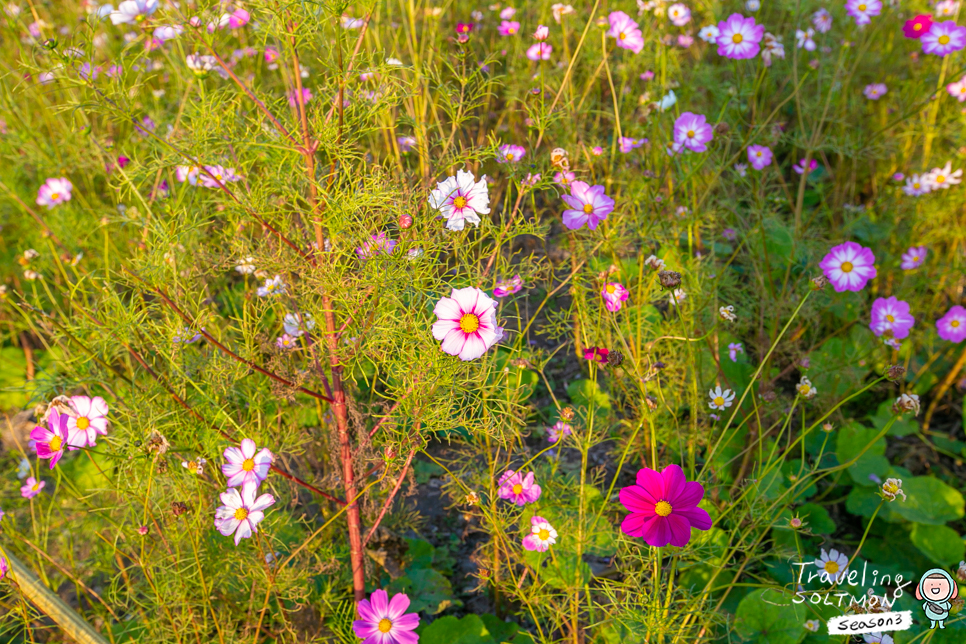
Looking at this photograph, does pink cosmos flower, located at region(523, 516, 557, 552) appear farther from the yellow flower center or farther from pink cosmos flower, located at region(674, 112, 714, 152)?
pink cosmos flower, located at region(674, 112, 714, 152)

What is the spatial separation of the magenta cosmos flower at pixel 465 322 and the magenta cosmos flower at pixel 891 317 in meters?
1.20

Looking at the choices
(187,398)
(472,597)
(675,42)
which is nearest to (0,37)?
(187,398)

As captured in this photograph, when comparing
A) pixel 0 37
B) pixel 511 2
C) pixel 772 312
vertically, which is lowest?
pixel 772 312

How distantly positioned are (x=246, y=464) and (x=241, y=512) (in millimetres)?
80

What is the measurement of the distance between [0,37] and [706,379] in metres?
3.28

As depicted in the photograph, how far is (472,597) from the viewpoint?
1.44m

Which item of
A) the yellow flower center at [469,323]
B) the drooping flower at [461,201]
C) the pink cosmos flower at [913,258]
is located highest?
the pink cosmos flower at [913,258]

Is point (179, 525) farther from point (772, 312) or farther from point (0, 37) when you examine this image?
point (0, 37)

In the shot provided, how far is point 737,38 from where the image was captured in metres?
1.72

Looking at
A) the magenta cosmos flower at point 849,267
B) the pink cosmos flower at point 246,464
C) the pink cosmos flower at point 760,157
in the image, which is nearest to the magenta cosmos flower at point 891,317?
the magenta cosmos flower at point 849,267

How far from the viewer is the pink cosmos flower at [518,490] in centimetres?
115

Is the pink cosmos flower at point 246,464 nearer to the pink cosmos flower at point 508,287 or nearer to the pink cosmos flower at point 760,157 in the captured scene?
the pink cosmos flower at point 508,287

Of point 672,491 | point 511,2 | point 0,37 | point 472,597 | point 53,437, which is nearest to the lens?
point 672,491

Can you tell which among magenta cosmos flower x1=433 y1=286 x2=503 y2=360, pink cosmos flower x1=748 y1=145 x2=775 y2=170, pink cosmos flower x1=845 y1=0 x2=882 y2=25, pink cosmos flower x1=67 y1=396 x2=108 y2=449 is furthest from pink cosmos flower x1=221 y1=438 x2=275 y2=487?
pink cosmos flower x1=845 y1=0 x2=882 y2=25
